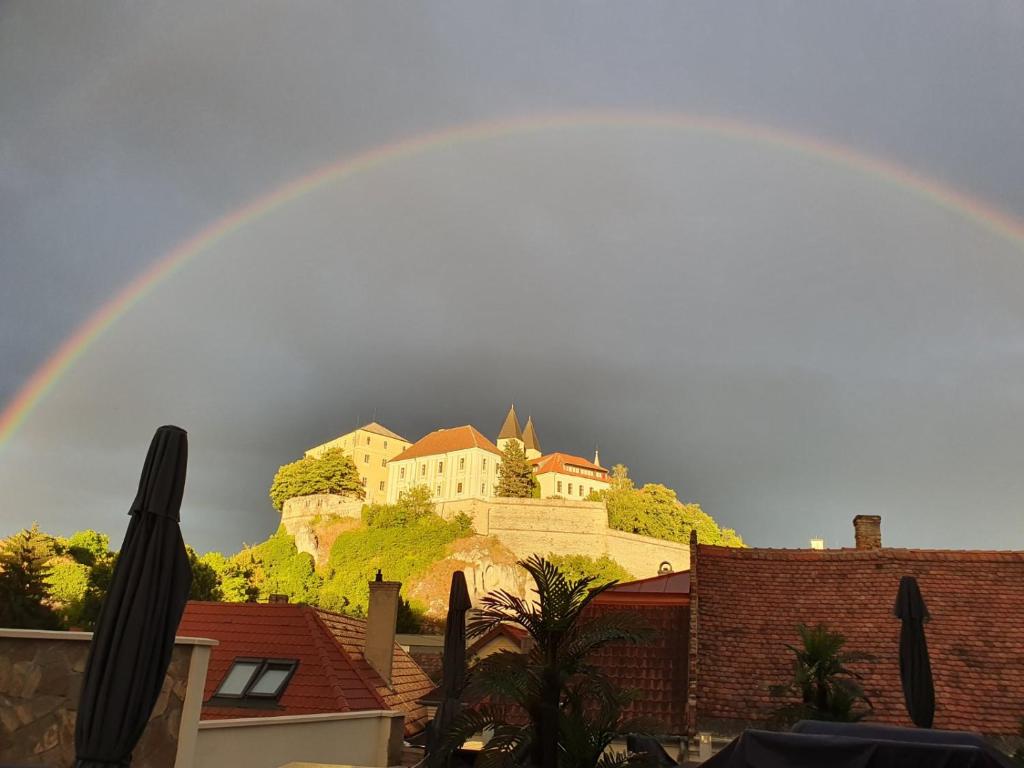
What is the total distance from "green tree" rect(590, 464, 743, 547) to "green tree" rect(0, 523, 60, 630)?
2110 inches

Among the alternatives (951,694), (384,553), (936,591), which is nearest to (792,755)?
(951,694)

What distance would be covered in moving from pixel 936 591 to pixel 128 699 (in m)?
18.0

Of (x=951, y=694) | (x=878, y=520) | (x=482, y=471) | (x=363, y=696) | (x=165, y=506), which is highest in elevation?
(x=482, y=471)

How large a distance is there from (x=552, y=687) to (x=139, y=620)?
4.38 m

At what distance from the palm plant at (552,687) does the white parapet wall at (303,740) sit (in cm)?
385

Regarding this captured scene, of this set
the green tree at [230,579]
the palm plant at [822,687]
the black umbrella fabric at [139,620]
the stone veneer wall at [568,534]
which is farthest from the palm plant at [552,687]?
the stone veneer wall at [568,534]

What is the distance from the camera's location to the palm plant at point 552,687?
882cm

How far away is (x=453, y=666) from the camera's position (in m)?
12.3

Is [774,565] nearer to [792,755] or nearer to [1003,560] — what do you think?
[1003,560]

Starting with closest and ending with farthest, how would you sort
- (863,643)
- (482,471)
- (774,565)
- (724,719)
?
(724,719), (863,643), (774,565), (482,471)

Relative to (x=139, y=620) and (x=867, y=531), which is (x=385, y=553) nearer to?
(x=867, y=531)

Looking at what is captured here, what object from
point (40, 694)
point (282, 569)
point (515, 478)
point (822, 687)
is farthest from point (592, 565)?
point (40, 694)

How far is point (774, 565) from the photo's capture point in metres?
20.8

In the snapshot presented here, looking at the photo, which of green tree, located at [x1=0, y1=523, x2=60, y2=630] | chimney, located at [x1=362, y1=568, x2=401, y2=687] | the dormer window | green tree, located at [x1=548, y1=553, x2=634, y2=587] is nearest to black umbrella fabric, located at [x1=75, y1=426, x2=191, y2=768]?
the dormer window
